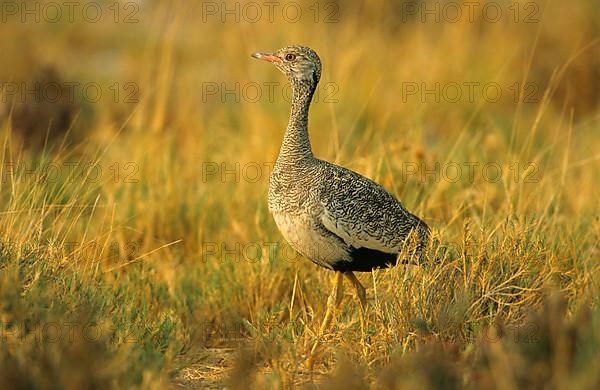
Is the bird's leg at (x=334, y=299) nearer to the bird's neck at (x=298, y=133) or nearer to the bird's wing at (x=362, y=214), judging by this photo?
the bird's wing at (x=362, y=214)

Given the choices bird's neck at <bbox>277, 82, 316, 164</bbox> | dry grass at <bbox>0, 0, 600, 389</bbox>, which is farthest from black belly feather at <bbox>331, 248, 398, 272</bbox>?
bird's neck at <bbox>277, 82, 316, 164</bbox>

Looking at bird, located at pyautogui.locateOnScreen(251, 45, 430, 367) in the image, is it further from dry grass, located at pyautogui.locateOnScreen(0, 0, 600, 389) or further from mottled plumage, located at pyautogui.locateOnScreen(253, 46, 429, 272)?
dry grass, located at pyautogui.locateOnScreen(0, 0, 600, 389)

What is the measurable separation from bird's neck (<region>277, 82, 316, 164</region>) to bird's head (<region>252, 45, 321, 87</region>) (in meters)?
0.03

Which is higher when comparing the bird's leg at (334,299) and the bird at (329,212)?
the bird at (329,212)

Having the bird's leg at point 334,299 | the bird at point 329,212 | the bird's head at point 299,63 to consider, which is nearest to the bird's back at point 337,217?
the bird at point 329,212

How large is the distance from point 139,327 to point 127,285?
30.8 inches

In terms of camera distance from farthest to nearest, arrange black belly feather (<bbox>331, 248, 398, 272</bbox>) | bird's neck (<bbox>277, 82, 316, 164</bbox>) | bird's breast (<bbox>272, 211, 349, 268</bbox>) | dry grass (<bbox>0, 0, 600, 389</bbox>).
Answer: bird's neck (<bbox>277, 82, 316, 164</bbox>) → black belly feather (<bbox>331, 248, 398, 272</bbox>) → bird's breast (<bbox>272, 211, 349, 268</bbox>) → dry grass (<bbox>0, 0, 600, 389</bbox>)

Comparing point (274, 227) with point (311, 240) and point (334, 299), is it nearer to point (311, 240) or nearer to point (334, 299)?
point (334, 299)

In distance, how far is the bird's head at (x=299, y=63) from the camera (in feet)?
16.8

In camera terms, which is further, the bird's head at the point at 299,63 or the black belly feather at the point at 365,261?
the bird's head at the point at 299,63

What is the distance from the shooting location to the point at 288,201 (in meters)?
4.75

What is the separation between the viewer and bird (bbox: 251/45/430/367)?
469cm

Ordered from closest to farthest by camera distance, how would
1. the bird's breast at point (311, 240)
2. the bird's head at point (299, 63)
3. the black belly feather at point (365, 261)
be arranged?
the bird's breast at point (311, 240) < the black belly feather at point (365, 261) < the bird's head at point (299, 63)

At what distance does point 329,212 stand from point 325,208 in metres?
0.03
